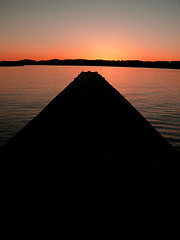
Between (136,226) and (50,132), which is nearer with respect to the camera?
(136,226)

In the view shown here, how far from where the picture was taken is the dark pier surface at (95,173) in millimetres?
3172

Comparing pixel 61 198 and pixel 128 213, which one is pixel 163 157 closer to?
pixel 128 213

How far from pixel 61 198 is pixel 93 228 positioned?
0.82 metres

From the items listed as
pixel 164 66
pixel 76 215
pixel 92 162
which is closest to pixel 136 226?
Answer: pixel 76 215

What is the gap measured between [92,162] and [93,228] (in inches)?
79.5

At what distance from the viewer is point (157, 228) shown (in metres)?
2.80

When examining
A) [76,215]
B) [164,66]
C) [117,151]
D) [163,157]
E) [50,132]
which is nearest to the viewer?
[76,215]

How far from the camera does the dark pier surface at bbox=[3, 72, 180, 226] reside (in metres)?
3.17

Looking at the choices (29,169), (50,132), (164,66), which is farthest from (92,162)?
(164,66)

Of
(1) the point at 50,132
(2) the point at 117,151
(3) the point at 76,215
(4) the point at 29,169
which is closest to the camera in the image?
(3) the point at 76,215

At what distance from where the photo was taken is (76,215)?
2.97m

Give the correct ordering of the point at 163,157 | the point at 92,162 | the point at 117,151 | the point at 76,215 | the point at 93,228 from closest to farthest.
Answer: the point at 93,228 < the point at 76,215 < the point at 92,162 < the point at 163,157 < the point at 117,151

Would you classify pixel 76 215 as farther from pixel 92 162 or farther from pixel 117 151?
pixel 117 151

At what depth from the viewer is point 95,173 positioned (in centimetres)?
420
